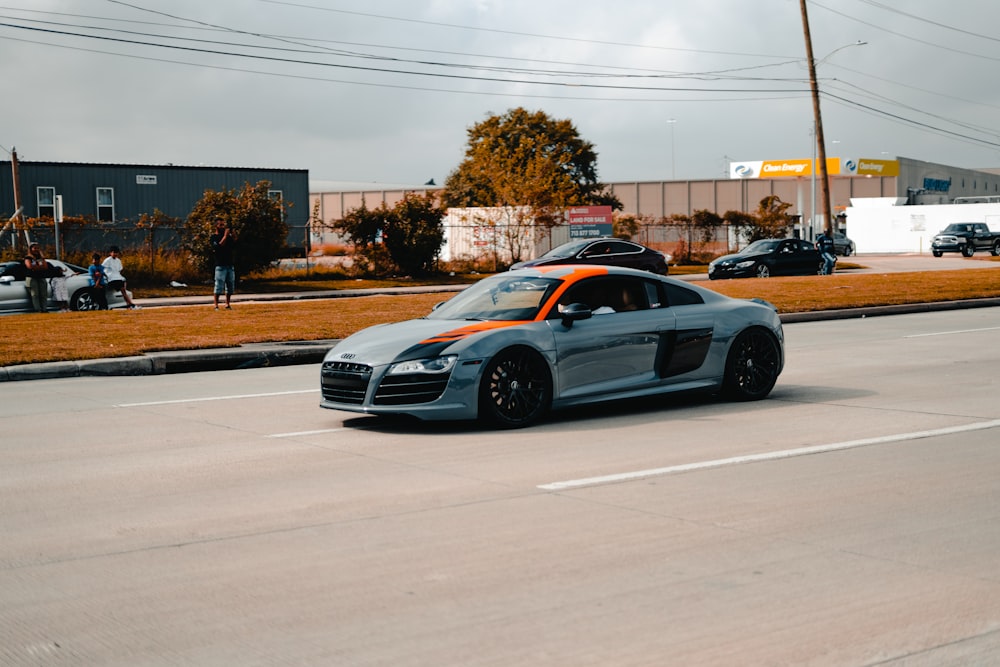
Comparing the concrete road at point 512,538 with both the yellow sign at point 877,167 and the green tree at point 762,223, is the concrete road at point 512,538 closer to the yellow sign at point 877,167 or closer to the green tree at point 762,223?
the green tree at point 762,223

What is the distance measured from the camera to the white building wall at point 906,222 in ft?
243

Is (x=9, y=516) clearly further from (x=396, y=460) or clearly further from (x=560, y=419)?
(x=560, y=419)

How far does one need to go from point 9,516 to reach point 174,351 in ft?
32.2

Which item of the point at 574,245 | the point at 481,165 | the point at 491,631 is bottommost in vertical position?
the point at 491,631

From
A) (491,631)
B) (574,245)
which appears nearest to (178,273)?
(574,245)

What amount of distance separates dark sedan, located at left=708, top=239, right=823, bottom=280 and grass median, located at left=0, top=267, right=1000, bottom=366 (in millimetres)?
6944

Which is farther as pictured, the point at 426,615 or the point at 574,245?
the point at 574,245

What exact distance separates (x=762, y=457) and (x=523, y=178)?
47233 mm

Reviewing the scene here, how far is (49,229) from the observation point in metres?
37.4

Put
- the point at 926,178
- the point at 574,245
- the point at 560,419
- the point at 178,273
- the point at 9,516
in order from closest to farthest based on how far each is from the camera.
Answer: the point at 9,516 → the point at 560,419 → the point at 574,245 → the point at 178,273 → the point at 926,178

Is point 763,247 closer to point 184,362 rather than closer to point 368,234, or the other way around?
point 368,234

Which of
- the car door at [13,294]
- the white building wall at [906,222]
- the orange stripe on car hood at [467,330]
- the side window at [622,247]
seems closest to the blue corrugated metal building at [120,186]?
the side window at [622,247]

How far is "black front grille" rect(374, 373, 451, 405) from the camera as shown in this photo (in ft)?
30.9

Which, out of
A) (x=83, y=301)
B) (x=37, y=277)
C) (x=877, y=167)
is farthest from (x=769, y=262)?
(x=877, y=167)
